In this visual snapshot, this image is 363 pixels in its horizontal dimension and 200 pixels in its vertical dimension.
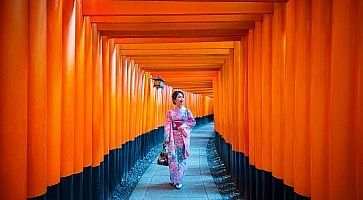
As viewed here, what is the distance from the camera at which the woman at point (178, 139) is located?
972 cm

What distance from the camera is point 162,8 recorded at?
6.22 meters

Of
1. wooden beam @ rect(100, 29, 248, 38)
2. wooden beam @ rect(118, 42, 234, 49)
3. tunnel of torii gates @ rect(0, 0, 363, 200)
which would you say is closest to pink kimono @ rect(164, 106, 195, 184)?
tunnel of torii gates @ rect(0, 0, 363, 200)

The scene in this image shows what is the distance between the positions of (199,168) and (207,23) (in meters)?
6.41

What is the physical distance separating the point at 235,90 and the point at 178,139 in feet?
5.43

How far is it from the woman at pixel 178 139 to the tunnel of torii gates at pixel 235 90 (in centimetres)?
110

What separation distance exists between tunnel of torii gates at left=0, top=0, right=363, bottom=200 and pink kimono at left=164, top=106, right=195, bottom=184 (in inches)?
43.0

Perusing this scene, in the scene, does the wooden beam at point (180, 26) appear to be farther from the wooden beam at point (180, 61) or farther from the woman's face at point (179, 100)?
the wooden beam at point (180, 61)

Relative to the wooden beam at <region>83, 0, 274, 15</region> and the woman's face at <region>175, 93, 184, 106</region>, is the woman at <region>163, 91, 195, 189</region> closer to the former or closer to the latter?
the woman's face at <region>175, 93, 184, 106</region>

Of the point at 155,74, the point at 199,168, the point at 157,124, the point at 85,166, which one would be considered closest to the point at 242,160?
the point at 85,166

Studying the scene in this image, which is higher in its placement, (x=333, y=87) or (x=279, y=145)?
(x=333, y=87)

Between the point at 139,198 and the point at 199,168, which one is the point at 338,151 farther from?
the point at 199,168

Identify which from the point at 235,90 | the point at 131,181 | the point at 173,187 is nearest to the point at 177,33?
the point at 235,90

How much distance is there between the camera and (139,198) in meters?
8.55

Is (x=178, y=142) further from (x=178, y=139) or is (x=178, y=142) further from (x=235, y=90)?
(x=235, y=90)
